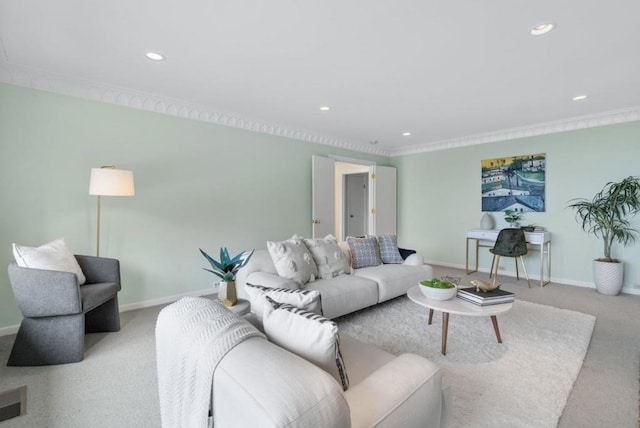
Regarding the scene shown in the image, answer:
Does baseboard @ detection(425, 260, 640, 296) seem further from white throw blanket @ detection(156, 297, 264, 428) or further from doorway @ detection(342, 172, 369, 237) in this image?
white throw blanket @ detection(156, 297, 264, 428)

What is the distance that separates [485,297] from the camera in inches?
91.5

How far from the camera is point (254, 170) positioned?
14.0 ft

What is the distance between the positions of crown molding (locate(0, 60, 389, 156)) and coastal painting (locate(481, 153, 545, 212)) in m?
3.24

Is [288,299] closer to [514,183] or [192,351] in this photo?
[192,351]

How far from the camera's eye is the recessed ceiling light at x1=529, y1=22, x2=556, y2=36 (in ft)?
6.64

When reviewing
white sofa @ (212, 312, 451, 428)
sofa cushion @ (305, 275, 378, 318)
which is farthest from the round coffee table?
white sofa @ (212, 312, 451, 428)

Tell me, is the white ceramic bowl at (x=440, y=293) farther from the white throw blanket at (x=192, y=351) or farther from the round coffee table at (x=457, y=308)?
the white throw blanket at (x=192, y=351)

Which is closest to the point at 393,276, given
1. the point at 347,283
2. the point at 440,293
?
the point at 347,283

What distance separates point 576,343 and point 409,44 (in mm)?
2801

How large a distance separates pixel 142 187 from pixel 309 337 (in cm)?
309

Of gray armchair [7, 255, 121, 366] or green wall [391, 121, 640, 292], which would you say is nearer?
gray armchair [7, 255, 121, 366]

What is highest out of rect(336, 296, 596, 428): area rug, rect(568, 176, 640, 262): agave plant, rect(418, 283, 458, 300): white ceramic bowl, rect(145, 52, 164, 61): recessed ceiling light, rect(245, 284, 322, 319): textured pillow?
rect(145, 52, 164, 61): recessed ceiling light

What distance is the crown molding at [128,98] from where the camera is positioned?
2709mm

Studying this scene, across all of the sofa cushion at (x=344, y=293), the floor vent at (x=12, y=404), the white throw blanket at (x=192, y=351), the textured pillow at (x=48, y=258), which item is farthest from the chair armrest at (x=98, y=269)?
the white throw blanket at (x=192, y=351)
